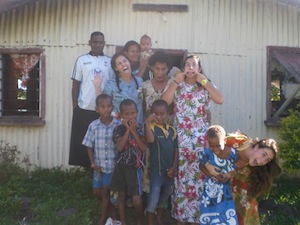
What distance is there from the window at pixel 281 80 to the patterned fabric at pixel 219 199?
3.02 m

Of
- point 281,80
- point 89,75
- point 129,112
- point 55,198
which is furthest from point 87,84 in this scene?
point 281,80

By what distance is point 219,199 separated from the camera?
387 centimetres

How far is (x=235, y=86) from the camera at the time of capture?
7.00m

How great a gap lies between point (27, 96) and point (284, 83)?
4.61m

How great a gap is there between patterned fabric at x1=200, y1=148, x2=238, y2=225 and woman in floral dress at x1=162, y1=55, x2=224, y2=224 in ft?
1.59

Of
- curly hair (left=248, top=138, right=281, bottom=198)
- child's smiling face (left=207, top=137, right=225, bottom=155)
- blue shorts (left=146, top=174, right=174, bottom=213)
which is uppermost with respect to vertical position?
child's smiling face (left=207, top=137, right=225, bottom=155)

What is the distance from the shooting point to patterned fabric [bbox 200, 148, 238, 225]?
151 inches

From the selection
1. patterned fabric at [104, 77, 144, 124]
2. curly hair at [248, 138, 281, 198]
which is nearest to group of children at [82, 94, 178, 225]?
patterned fabric at [104, 77, 144, 124]

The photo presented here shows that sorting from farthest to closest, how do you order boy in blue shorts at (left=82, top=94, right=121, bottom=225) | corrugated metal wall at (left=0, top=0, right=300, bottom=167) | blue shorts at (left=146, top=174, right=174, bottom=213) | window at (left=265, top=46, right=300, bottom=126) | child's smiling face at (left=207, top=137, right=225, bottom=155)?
corrugated metal wall at (left=0, top=0, right=300, bottom=167), window at (left=265, top=46, right=300, bottom=126), boy in blue shorts at (left=82, top=94, right=121, bottom=225), blue shorts at (left=146, top=174, right=174, bottom=213), child's smiling face at (left=207, top=137, right=225, bottom=155)

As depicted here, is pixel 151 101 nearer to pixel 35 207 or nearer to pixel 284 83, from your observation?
pixel 35 207

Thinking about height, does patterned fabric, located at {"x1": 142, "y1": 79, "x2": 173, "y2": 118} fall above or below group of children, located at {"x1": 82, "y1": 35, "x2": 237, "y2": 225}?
above

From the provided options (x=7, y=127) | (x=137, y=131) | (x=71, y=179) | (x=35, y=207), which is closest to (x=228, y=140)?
(x=137, y=131)

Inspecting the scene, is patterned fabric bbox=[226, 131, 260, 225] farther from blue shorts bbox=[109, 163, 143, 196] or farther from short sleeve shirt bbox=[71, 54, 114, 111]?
short sleeve shirt bbox=[71, 54, 114, 111]

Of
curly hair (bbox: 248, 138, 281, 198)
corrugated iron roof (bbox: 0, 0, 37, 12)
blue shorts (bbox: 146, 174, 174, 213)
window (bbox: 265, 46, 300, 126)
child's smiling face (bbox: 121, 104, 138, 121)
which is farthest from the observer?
window (bbox: 265, 46, 300, 126)
